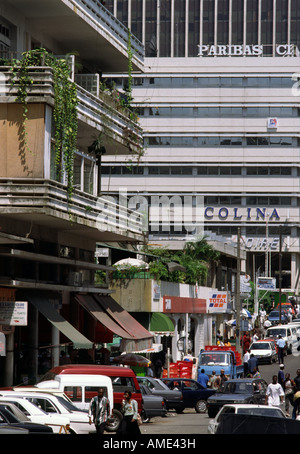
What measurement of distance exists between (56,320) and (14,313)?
10.7 ft

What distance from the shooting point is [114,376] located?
26.1 metres

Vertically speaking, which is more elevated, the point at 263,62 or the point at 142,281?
the point at 263,62

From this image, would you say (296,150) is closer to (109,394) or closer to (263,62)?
(263,62)

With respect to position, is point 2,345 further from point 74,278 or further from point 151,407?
point 74,278

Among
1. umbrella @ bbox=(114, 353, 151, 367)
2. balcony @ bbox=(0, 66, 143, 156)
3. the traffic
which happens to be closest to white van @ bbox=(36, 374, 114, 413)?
the traffic

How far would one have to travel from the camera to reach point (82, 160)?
3422 centimetres

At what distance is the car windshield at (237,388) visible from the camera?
31.2 meters

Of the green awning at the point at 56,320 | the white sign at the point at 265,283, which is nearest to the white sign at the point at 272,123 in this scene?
the white sign at the point at 265,283

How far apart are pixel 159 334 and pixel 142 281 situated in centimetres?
314

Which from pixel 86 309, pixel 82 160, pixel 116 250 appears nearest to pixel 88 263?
pixel 86 309

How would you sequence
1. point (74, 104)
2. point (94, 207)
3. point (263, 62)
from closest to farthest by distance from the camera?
1. point (74, 104)
2. point (94, 207)
3. point (263, 62)

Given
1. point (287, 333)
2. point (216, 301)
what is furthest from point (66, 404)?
point (287, 333)

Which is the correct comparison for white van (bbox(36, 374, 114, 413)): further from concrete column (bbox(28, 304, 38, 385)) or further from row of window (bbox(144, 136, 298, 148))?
row of window (bbox(144, 136, 298, 148))

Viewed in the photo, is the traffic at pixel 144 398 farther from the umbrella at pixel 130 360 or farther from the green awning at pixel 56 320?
the green awning at pixel 56 320
